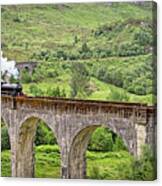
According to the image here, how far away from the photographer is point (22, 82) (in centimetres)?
293

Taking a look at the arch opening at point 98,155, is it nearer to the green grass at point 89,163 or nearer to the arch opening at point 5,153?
the green grass at point 89,163

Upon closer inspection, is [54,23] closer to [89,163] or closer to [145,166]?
[89,163]

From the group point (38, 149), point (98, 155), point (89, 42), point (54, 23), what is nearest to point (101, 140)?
point (98, 155)

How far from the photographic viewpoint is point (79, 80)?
2.87 m

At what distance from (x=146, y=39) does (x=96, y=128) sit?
1.41 feet

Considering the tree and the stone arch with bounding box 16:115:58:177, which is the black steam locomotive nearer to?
the stone arch with bounding box 16:115:58:177

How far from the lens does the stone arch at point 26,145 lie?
2930 mm

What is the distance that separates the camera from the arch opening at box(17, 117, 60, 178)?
9.54ft

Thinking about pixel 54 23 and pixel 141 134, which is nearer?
pixel 141 134

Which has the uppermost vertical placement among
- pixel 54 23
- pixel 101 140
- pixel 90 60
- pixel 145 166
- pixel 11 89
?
pixel 54 23

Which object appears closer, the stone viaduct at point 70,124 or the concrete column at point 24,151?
the stone viaduct at point 70,124

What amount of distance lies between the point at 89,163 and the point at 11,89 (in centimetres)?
47

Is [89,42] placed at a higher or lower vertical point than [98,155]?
higher

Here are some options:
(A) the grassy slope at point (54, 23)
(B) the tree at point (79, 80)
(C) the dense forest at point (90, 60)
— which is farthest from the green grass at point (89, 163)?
(A) the grassy slope at point (54, 23)
